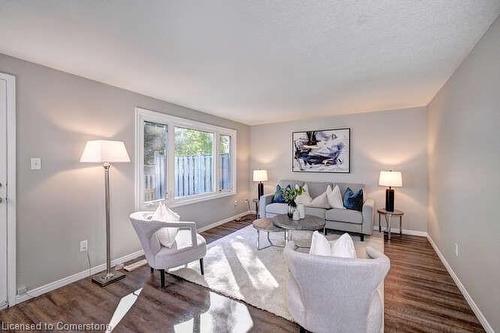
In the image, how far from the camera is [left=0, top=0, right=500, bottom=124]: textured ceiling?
1.60 meters

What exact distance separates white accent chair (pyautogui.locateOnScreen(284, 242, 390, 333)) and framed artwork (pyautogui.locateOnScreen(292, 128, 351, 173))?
3.70m

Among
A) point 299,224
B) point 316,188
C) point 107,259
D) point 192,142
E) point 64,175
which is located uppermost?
point 192,142

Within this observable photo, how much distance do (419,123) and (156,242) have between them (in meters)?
4.72

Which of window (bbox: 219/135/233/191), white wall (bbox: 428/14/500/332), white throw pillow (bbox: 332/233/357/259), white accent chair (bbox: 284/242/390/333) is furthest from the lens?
window (bbox: 219/135/233/191)

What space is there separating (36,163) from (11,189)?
→ 0.32m

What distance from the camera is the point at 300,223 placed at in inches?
134

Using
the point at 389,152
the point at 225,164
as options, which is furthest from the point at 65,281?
the point at 389,152

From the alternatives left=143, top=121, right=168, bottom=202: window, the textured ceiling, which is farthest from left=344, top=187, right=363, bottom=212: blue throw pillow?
left=143, top=121, right=168, bottom=202: window

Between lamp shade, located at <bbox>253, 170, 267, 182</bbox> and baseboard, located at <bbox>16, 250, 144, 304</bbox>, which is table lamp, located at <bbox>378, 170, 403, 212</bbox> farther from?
baseboard, located at <bbox>16, 250, 144, 304</bbox>

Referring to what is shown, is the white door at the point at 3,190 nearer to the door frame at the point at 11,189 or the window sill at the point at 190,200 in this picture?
the door frame at the point at 11,189

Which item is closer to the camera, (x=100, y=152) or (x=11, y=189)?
(x=11, y=189)

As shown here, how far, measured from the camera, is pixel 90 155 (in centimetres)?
254

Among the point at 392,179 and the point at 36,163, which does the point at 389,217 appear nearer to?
the point at 392,179

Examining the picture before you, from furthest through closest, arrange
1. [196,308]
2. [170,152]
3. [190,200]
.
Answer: [190,200] < [170,152] < [196,308]
